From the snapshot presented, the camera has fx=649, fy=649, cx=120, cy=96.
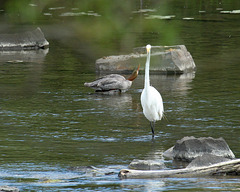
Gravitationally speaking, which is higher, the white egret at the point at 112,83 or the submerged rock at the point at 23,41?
the white egret at the point at 112,83

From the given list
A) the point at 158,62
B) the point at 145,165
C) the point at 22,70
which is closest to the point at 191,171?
the point at 145,165

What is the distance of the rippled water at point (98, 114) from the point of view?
8633 mm

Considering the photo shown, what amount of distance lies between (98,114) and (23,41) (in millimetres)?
14347

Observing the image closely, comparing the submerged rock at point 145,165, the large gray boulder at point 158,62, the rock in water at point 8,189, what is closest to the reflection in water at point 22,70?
the large gray boulder at point 158,62

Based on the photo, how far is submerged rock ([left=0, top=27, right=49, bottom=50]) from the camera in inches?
1121

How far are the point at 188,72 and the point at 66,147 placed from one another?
1051cm

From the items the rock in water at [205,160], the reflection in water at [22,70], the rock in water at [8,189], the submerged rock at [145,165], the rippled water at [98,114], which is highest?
the rock in water at [8,189]

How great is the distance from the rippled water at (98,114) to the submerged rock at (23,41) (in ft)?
2.96

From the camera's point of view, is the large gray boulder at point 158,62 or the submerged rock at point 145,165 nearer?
the submerged rock at point 145,165

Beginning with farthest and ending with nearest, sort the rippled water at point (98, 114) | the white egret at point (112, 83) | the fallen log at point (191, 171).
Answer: the white egret at point (112, 83) → the fallen log at point (191, 171) → the rippled water at point (98, 114)

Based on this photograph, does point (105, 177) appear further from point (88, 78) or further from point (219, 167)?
point (88, 78)

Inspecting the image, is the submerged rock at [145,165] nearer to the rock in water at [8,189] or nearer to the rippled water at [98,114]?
the rippled water at [98,114]

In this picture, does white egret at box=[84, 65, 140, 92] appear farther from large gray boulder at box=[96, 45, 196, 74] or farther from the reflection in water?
large gray boulder at box=[96, 45, 196, 74]

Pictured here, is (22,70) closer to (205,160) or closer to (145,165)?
(145,165)
